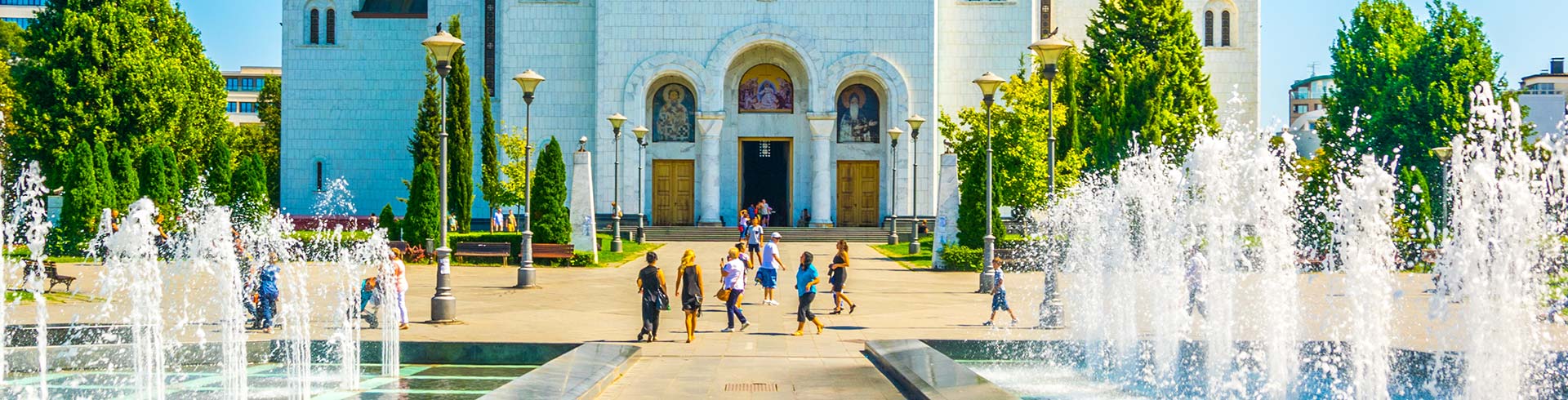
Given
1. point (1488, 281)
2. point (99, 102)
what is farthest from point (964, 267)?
point (99, 102)

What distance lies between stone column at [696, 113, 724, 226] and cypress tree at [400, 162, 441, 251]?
1372 cm

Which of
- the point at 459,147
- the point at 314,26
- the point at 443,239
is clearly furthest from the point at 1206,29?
the point at 443,239

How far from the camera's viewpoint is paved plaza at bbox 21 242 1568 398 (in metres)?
13.6

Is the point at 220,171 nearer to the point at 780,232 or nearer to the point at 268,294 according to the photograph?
→ the point at 780,232

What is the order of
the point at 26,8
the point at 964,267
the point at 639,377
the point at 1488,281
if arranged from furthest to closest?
the point at 26,8 < the point at 964,267 < the point at 639,377 < the point at 1488,281

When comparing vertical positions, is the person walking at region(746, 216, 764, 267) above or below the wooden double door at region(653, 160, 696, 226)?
below

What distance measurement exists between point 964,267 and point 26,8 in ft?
237

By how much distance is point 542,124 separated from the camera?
48.9 meters

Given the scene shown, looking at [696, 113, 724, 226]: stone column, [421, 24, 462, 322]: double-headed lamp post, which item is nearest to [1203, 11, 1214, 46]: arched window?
[696, 113, 724, 226]: stone column

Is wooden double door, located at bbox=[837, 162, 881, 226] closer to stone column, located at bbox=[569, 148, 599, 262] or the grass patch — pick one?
the grass patch

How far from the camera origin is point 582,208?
1249 inches

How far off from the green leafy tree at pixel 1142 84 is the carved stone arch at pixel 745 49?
8564mm

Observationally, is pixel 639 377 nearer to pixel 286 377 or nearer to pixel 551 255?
pixel 286 377

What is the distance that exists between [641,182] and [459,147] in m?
6.40
